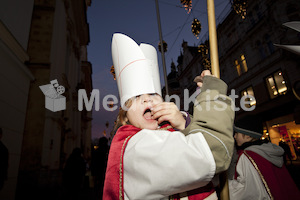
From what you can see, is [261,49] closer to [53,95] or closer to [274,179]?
[274,179]

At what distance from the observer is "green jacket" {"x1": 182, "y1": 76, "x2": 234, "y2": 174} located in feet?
3.02

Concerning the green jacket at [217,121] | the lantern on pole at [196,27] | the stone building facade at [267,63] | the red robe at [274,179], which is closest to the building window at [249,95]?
the stone building facade at [267,63]

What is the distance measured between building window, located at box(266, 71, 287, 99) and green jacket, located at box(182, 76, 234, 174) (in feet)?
46.0

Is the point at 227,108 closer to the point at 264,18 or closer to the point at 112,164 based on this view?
the point at 112,164

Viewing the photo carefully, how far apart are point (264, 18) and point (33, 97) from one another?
1579 centimetres

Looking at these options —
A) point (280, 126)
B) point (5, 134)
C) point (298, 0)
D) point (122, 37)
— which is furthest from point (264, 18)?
point (5, 134)

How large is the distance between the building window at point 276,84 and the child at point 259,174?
1215 centimetres

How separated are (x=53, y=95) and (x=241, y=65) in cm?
1519

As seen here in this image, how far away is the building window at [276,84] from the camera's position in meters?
12.2

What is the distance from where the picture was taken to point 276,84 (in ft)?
41.8

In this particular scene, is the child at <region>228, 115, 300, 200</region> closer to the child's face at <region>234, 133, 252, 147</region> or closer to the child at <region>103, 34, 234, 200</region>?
the child's face at <region>234, 133, 252, 147</region>

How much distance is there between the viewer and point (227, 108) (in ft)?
3.30

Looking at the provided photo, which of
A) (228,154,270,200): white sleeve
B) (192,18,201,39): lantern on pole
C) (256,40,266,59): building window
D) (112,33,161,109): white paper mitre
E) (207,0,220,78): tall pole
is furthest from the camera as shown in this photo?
(256,40,266,59): building window

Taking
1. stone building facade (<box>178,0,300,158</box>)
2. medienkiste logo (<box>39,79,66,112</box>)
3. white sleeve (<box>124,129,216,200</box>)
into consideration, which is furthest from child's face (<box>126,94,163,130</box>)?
stone building facade (<box>178,0,300,158</box>)
